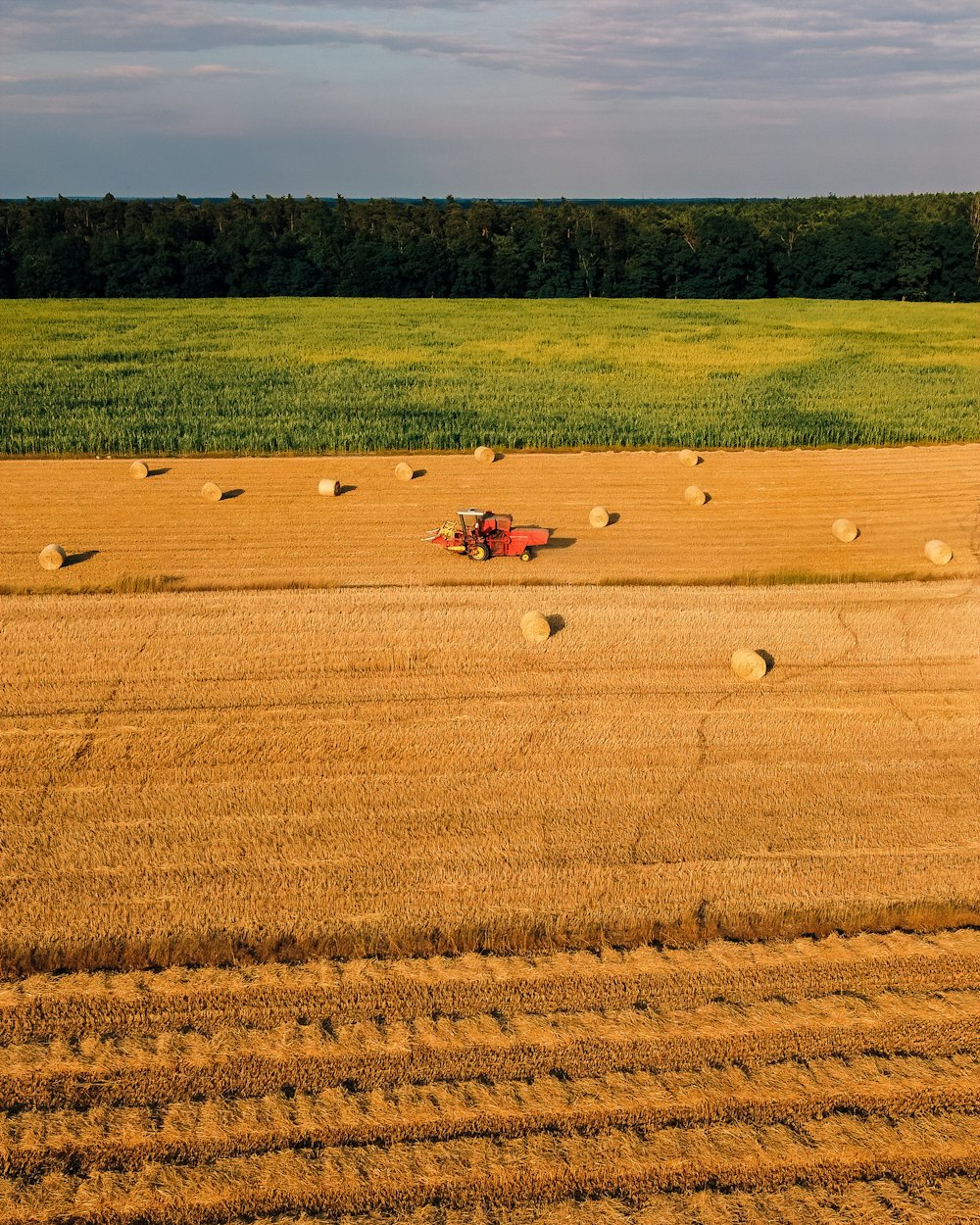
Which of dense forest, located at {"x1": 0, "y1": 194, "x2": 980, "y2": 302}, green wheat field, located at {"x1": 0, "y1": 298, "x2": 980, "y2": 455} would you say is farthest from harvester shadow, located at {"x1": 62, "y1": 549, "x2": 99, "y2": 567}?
dense forest, located at {"x1": 0, "y1": 194, "x2": 980, "y2": 302}

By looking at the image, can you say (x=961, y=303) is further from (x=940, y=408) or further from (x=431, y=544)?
(x=431, y=544)

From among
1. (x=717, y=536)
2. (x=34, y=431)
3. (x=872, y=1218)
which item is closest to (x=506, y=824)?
(x=872, y=1218)

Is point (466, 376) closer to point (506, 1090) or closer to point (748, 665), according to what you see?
point (748, 665)

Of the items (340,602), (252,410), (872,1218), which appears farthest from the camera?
(252,410)

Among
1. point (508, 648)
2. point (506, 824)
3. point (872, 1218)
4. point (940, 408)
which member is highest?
point (940, 408)

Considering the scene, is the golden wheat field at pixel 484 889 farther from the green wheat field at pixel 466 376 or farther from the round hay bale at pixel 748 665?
the green wheat field at pixel 466 376

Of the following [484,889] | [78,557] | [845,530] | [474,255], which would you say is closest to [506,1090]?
[484,889]

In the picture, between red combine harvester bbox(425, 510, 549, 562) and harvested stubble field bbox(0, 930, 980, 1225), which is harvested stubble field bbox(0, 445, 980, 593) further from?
harvested stubble field bbox(0, 930, 980, 1225)
